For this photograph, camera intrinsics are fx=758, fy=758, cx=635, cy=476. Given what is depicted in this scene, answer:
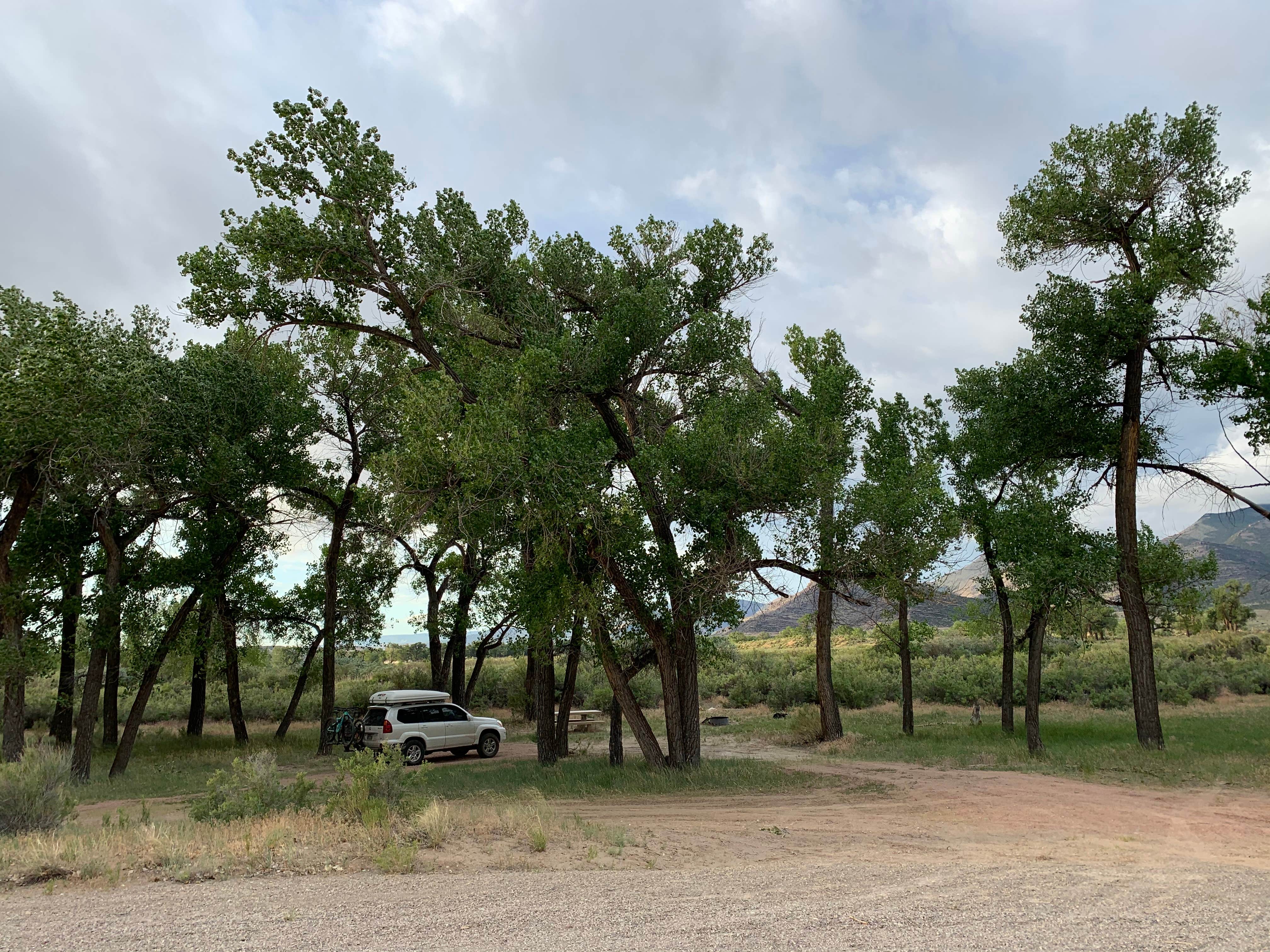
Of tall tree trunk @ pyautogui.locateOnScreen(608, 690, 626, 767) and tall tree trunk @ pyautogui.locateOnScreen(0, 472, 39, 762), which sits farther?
tall tree trunk @ pyautogui.locateOnScreen(608, 690, 626, 767)

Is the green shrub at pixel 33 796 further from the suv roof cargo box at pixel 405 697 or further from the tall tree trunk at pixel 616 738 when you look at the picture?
the suv roof cargo box at pixel 405 697

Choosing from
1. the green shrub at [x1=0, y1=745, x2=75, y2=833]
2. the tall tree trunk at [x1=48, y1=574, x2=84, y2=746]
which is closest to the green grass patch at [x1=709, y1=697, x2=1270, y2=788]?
the green shrub at [x1=0, y1=745, x2=75, y2=833]

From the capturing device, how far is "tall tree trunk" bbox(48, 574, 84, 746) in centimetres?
1853

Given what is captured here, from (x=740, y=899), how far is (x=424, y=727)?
1819 cm

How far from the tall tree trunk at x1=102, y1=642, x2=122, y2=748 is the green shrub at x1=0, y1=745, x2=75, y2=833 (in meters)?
14.5

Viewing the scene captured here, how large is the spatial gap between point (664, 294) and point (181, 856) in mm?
11034

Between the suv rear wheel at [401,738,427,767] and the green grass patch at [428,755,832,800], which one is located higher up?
the green grass patch at [428,755,832,800]

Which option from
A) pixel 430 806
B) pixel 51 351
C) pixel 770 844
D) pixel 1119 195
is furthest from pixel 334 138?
pixel 1119 195

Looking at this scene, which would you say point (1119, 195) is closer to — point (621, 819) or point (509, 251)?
point (509, 251)

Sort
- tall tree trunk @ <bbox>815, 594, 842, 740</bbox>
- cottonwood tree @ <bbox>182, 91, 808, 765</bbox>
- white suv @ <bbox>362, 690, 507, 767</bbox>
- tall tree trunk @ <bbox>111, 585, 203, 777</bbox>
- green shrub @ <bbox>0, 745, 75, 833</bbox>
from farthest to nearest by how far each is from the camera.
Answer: tall tree trunk @ <bbox>815, 594, 842, 740</bbox> < white suv @ <bbox>362, 690, 507, 767</bbox> < tall tree trunk @ <bbox>111, 585, 203, 777</bbox> < cottonwood tree @ <bbox>182, 91, 808, 765</bbox> < green shrub @ <bbox>0, 745, 75, 833</bbox>

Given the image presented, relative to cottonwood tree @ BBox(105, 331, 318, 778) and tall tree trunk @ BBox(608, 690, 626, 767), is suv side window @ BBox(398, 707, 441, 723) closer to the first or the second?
cottonwood tree @ BBox(105, 331, 318, 778)

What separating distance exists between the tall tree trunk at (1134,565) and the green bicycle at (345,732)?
19.7m

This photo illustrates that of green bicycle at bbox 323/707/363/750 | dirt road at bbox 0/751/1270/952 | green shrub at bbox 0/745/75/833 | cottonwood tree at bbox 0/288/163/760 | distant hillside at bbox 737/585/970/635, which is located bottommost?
green bicycle at bbox 323/707/363/750

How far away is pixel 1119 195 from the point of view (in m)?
17.4
